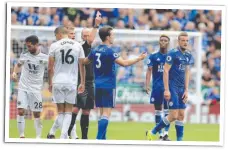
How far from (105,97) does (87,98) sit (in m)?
0.62

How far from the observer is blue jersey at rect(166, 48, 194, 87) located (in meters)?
14.0

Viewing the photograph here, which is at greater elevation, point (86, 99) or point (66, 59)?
point (66, 59)

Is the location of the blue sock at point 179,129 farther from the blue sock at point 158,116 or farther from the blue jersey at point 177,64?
the blue jersey at point 177,64

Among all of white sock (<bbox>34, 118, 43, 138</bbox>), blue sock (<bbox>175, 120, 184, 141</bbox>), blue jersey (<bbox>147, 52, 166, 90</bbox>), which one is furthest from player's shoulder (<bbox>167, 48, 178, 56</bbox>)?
white sock (<bbox>34, 118, 43, 138</bbox>)

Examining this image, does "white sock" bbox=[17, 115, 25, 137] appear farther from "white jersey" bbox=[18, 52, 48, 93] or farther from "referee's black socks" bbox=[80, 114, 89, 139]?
"referee's black socks" bbox=[80, 114, 89, 139]

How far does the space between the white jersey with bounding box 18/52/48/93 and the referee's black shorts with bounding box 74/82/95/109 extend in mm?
722

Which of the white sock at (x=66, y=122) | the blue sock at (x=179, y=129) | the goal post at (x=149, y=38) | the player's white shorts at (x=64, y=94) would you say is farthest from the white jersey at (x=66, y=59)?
the blue sock at (x=179, y=129)

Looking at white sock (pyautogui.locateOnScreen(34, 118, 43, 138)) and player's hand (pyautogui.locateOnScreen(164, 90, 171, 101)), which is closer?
player's hand (pyautogui.locateOnScreen(164, 90, 171, 101))

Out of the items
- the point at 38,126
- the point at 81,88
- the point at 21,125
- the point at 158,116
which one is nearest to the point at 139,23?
the point at 158,116

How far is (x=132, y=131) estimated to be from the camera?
15.6 m

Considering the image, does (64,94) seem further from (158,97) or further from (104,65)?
(158,97)

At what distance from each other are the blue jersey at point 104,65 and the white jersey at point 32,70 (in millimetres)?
918

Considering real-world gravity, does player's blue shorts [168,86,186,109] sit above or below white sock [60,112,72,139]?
above

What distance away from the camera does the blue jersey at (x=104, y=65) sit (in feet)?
44.5
